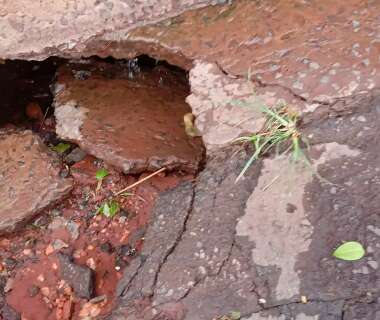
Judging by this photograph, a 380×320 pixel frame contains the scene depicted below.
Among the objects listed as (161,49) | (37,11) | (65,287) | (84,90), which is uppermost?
(37,11)

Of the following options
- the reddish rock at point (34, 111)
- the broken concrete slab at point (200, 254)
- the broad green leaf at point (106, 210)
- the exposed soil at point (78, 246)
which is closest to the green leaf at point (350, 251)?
the broken concrete slab at point (200, 254)

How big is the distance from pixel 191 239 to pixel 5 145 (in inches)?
53.7

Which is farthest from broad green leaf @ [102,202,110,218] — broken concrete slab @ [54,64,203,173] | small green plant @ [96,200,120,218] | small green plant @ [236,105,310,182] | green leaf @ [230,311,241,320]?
green leaf @ [230,311,241,320]

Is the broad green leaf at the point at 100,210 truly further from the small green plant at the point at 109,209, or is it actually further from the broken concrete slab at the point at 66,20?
the broken concrete slab at the point at 66,20

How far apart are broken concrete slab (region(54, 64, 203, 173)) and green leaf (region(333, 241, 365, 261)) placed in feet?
2.90

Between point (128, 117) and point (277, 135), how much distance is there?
94 cm

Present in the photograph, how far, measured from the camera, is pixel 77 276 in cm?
269

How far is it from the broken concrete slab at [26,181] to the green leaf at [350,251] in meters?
1.43

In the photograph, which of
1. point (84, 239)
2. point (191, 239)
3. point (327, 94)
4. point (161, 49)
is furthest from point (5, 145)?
point (327, 94)

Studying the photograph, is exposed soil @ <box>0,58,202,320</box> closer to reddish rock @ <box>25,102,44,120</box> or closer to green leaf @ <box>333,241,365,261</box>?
reddish rock @ <box>25,102,44,120</box>

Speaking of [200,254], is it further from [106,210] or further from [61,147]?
[61,147]

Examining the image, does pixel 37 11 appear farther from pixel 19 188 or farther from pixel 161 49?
pixel 19 188

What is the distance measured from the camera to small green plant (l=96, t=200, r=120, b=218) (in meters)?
2.87

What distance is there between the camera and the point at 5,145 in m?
3.13
